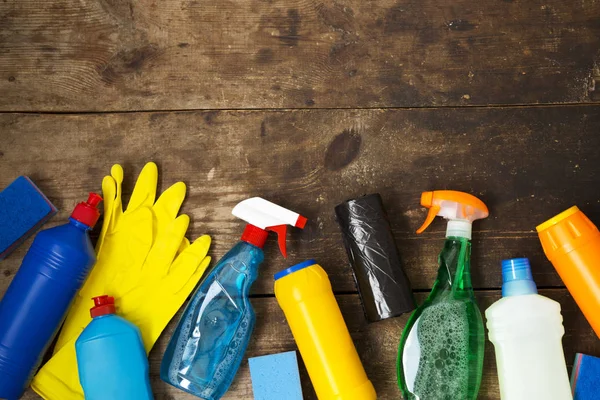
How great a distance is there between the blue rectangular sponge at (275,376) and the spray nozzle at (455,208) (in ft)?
1.11

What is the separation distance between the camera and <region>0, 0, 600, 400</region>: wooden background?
1.04 meters

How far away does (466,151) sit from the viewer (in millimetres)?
1048

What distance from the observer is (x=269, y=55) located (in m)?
1.05

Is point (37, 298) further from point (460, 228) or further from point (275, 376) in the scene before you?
point (460, 228)

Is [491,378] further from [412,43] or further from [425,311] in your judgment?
[412,43]

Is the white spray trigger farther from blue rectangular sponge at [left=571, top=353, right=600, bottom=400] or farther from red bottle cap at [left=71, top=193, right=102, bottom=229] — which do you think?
blue rectangular sponge at [left=571, top=353, right=600, bottom=400]

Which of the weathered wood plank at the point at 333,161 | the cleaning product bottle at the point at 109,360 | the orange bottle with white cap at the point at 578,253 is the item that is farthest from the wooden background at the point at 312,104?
the cleaning product bottle at the point at 109,360

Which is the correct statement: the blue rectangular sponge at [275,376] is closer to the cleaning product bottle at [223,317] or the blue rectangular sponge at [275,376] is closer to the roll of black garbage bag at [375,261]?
the cleaning product bottle at [223,317]

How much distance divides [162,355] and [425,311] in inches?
18.9

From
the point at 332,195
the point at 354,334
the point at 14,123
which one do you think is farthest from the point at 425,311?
the point at 14,123

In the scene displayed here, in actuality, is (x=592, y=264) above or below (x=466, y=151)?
below

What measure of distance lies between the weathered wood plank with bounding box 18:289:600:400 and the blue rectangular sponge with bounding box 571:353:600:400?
3cm

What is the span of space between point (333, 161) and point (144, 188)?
35 cm

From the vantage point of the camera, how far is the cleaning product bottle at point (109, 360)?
92 cm
